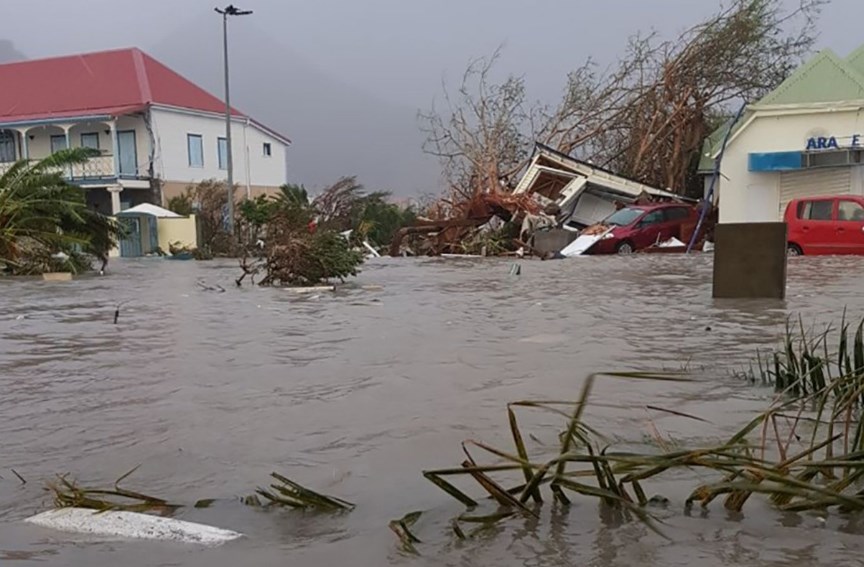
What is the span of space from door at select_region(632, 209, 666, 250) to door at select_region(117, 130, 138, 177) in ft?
80.7

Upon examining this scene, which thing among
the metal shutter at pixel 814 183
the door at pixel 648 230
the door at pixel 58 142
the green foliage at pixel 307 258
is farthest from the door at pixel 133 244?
the metal shutter at pixel 814 183

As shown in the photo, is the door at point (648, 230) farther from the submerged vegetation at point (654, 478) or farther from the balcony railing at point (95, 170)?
the balcony railing at point (95, 170)

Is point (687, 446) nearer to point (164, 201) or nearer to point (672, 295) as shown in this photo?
point (672, 295)

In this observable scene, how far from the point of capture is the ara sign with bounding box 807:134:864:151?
2258 centimetres

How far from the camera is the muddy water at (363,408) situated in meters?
2.72

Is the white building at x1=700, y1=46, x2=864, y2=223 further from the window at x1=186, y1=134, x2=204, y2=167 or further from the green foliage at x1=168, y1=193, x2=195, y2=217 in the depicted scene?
the window at x1=186, y1=134, x2=204, y2=167

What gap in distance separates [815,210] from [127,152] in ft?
99.7

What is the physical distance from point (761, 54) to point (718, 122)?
321 cm

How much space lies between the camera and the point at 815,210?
17.9m

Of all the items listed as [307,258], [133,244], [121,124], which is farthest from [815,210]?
[121,124]

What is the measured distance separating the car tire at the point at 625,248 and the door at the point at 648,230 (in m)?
0.17

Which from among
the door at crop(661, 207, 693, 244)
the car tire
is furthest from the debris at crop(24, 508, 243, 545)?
the door at crop(661, 207, 693, 244)

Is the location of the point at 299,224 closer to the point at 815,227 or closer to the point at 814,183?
the point at 815,227

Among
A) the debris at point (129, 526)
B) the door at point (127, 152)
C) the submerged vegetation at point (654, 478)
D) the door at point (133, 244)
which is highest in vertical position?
the door at point (127, 152)
